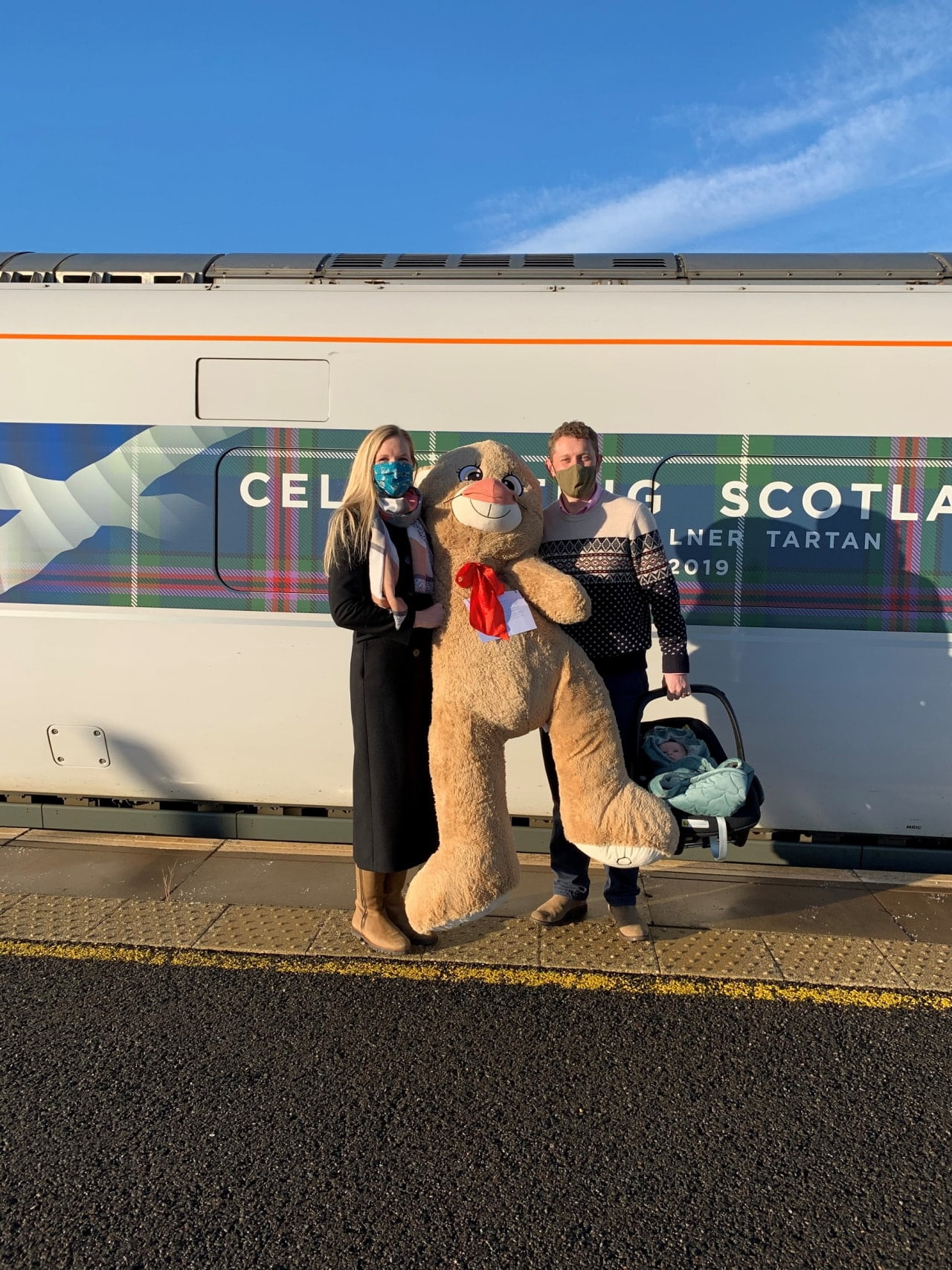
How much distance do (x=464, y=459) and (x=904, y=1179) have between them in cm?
250

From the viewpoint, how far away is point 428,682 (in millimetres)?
3107

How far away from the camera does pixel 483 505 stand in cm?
280

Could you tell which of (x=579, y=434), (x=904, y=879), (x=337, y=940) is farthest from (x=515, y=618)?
(x=904, y=879)

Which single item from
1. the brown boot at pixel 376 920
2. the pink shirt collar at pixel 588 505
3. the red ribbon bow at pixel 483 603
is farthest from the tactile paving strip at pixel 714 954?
the pink shirt collar at pixel 588 505

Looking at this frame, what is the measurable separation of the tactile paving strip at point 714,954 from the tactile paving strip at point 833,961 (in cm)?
6

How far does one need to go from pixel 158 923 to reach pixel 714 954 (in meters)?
2.30

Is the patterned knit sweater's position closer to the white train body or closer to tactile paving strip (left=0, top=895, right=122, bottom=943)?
the white train body

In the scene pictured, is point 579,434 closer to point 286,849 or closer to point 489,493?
point 489,493

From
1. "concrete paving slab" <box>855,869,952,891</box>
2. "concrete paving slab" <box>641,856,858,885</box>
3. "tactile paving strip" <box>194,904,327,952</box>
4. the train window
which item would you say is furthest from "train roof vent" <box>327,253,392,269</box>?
"concrete paving slab" <box>855,869,952,891</box>

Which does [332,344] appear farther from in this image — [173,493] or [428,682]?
[428,682]

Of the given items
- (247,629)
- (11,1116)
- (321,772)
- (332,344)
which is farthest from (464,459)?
(11,1116)

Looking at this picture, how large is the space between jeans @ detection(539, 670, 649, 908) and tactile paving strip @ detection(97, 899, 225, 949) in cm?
150

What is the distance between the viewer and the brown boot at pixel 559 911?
3.49 meters

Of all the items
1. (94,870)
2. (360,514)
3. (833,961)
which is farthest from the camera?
(94,870)
